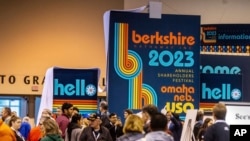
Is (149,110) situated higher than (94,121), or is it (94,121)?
(149,110)

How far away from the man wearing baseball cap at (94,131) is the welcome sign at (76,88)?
2.76m

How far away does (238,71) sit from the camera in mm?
13859

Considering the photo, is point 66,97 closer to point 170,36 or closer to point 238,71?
point 170,36

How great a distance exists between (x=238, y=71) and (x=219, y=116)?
7440 mm

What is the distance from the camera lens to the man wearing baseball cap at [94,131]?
9094 millimetres

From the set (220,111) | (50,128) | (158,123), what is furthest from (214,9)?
(158,123)

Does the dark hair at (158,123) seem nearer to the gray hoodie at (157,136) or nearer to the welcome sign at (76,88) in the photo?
the gray hoodie at (157,136)

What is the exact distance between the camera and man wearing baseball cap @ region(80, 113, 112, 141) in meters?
9.09

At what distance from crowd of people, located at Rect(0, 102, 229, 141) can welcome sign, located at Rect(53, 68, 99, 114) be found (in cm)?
33

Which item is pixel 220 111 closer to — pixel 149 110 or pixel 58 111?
pixel 149 110

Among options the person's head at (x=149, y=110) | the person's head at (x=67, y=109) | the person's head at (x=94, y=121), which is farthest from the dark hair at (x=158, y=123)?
the person's head at (x=67, y=109)

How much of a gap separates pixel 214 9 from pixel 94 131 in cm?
1205

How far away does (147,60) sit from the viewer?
1120 centimetres

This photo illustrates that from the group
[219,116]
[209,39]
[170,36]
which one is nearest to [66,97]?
[170,36]
